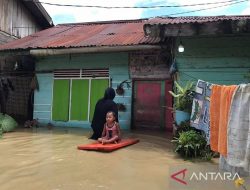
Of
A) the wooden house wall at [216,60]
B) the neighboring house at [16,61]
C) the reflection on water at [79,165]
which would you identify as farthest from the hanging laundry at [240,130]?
the neighboring house at [16,61]

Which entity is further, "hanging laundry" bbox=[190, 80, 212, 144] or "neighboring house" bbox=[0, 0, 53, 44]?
"neighboring house" bbox=[0, 0, 53, 44]

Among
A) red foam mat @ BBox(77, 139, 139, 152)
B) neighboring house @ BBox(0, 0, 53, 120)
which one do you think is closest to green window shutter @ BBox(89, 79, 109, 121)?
neighboring house @ BBox(0, 0, 53, 120)

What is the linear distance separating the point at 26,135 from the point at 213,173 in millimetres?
6522

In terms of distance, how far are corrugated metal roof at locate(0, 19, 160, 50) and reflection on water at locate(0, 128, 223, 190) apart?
3705mm

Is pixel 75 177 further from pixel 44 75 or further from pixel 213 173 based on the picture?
pixel 44 75

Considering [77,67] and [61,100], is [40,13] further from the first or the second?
[61,100]

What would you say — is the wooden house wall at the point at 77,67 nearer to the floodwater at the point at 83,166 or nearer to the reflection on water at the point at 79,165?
the reflection on water at the point at 79,165

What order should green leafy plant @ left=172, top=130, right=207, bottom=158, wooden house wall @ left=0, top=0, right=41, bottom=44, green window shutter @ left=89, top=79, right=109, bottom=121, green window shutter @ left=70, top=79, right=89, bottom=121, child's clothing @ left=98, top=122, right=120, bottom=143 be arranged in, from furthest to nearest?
wooden house wall @ left=0, top=0, right=41, bottom=44 < green window shutter @ left=70, top=79, right=89, bottom=121 < green window shutter @ left=89, top=79, right=109, bottom=121 < child's clothing @ left=98, top=122, right=120, bottom=143 < green leafy plant @ left=172, top=130, right=207, bottom=158

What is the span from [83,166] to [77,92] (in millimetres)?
6927

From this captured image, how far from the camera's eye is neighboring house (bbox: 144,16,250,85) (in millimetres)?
8867

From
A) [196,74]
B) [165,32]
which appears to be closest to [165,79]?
[196,74]

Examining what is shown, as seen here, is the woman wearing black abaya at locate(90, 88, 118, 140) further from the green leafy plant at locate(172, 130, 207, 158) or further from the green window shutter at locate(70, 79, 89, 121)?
the green window shutter at locate(70, 79, 89, 121)

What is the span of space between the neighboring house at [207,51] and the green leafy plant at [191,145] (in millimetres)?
2550

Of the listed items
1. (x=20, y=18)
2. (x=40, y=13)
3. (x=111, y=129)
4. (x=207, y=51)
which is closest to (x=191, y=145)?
(x=111, y=129)
